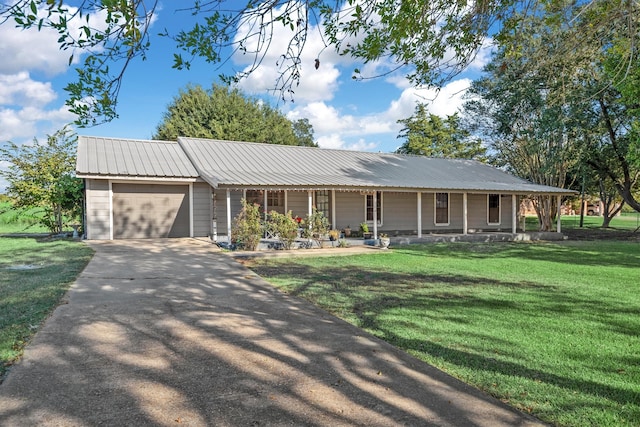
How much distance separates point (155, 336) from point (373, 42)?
4.01 meters

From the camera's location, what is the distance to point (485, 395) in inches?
124

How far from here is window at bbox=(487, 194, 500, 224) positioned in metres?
21.2

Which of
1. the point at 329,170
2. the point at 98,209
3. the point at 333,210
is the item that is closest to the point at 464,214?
the point at 333,210

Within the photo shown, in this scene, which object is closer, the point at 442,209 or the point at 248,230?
the point at 248,230

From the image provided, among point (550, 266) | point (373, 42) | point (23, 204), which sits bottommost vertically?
point (550, 266)

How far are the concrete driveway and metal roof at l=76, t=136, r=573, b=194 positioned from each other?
8538mm

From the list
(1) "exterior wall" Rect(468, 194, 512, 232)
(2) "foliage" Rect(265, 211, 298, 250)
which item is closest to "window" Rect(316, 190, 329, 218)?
(2) "foliage" Rect(265, 211, 298, 250)

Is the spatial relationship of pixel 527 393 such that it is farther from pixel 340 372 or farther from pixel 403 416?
pixel 340 372

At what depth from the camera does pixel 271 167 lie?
17.2 meters

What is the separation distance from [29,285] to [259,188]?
7805 millimetres

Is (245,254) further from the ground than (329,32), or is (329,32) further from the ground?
(329,32)

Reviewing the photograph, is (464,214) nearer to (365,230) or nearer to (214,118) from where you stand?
(365,230)

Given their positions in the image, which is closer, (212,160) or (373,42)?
(373,42)

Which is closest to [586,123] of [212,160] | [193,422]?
[212,160]
